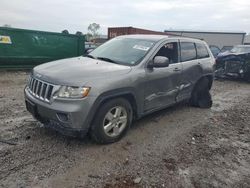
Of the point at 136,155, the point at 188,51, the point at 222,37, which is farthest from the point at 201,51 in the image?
the point at 222,37

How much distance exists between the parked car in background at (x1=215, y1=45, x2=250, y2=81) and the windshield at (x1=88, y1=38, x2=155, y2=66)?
25.3ft

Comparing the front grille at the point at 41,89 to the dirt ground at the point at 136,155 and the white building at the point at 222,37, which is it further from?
the white building at the point at 222,37

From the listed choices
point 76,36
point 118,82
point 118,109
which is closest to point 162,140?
point 118,109

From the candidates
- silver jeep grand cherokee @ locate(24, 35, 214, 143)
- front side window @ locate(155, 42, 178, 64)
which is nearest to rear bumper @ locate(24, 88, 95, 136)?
silver jeep grand cherokee @ locate(24, 35, 214, 143)

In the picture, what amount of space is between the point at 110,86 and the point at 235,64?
9.18 meters

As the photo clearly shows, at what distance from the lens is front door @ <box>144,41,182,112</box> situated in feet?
14.2

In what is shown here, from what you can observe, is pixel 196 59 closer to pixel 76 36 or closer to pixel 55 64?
pixel 55 64

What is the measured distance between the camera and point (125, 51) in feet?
15.0

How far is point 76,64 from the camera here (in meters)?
4.00

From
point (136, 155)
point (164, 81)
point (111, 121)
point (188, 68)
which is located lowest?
point (136, 155)

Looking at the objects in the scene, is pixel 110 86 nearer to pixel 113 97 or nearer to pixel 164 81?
pixel 113 97

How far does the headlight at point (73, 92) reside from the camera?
3328 mm

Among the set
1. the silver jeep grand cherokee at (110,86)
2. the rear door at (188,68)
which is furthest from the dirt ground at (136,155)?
the rear door at (188,68)

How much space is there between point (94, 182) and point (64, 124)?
91cm
